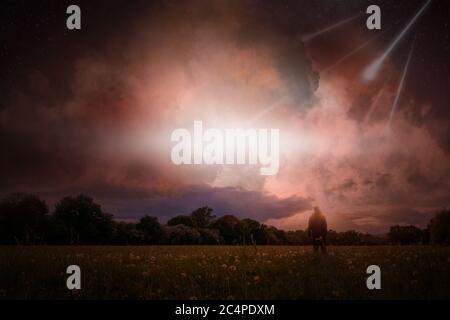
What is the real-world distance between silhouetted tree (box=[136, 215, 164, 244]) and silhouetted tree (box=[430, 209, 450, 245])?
19.2 meters

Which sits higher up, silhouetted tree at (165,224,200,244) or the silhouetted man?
the silhouetted man

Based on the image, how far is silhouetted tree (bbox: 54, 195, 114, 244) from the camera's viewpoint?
105ft

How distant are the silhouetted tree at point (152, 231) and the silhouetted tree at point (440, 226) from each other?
62.9 ft

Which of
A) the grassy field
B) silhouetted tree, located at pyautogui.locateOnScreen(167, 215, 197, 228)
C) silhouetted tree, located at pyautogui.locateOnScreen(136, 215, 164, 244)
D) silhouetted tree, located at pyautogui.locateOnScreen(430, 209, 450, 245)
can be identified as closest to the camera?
the grassy field

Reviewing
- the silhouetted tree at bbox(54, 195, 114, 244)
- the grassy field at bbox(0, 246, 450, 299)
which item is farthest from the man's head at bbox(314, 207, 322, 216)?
the silhouetted tree at bbox(54, 195, 114, 244)

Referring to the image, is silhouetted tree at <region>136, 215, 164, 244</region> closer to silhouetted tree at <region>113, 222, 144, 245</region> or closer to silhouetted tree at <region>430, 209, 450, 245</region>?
silhouetted tree at <region>113, 222, 144, 245</region>

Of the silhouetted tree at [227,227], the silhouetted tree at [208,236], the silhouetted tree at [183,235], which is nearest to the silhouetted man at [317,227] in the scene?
the silhouetted tree at [227,227]

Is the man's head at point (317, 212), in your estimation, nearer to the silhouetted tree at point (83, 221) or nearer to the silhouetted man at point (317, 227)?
the silhouetted man at point (317, 227)

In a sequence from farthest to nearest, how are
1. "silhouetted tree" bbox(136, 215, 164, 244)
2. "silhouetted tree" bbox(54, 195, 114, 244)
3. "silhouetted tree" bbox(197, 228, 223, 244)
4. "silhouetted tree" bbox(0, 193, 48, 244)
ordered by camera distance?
"silhouetted tree" bbox(136, 215, 164, 244)
"silhouetted tree" bbox(54, 195, 114, 244)
"silhouetted tree" bbox(197, 228, 223, 244)
"silhouetted tree" bbox(0, 193, 48, 244)

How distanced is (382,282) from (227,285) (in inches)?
137

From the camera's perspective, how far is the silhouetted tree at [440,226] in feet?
68.7

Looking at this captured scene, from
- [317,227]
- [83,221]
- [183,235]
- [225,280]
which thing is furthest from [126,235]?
[225,280]
